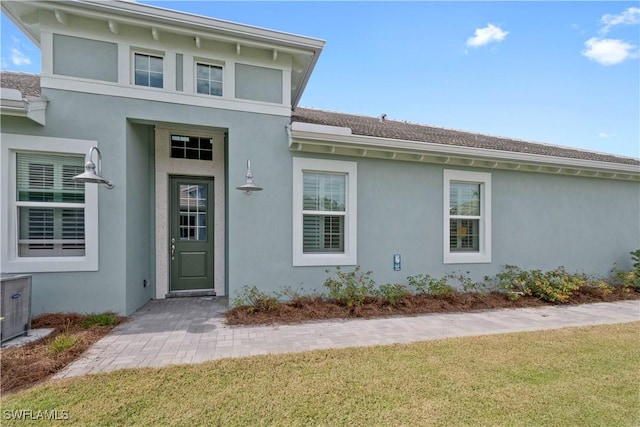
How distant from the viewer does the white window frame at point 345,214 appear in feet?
18.7

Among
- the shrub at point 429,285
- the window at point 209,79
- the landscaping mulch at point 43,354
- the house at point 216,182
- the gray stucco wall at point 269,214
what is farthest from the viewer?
the shrub at point 429,285

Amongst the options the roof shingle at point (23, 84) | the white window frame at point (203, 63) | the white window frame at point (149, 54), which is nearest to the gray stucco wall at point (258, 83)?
the white window frame at point (203, 63)

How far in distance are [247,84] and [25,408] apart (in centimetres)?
529

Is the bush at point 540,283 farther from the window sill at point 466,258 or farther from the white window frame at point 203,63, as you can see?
the white window frame at point 203,63

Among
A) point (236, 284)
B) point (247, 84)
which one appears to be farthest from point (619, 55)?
point (236, 284)

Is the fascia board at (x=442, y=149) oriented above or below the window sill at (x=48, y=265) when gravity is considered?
above

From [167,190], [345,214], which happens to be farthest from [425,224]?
[167,190]

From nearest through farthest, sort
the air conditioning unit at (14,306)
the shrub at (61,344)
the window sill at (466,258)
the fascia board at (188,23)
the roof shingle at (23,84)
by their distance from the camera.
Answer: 1. the shrub at (61,344)
2. the air conditioning unit at (14,306)
3. the fascia board at (188,23)
4. the roof shingle at (23,84)
5. the window sill at (466,258)

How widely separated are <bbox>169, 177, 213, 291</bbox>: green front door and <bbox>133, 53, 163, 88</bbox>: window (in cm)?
202

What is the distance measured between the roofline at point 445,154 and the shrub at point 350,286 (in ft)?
8.11

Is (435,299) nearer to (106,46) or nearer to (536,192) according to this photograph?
(536,192)

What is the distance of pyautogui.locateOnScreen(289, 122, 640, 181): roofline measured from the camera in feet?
18.3

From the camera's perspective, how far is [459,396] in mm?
2703

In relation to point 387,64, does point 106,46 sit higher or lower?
lower
